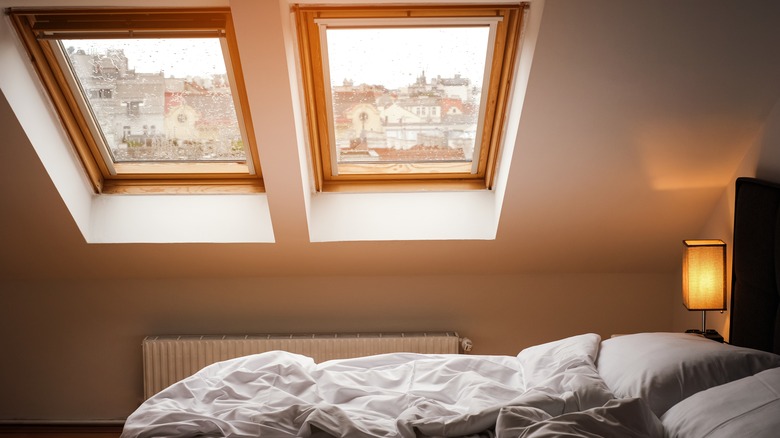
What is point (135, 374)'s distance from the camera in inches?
154

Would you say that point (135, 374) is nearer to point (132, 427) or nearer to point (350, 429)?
point (132, 427)

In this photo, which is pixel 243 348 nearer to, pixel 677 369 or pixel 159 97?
pixel 159 97

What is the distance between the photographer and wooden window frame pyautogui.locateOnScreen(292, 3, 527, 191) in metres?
2.78

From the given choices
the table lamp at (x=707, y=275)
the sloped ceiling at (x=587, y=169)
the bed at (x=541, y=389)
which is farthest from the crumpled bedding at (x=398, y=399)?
the sloped ceiling at (x=587, y=169)

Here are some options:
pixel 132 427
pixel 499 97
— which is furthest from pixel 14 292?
pixel 499 97

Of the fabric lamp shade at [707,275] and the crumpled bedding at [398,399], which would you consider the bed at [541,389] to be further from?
the fabric lamp shade at [707,275]

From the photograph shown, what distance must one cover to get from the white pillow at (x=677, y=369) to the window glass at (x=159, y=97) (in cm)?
205

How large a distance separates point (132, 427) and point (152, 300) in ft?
5.67

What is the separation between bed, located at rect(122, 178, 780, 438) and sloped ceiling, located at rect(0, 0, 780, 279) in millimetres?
383

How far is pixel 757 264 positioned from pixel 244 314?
259cm

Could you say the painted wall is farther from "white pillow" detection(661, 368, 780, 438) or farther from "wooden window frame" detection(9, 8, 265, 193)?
"wooden window frame" detection(9, 8, 265, 193)

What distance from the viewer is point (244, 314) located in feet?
12.8

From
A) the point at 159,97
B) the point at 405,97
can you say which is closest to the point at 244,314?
the point at 159,97

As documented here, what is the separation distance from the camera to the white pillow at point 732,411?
5.93 feet
